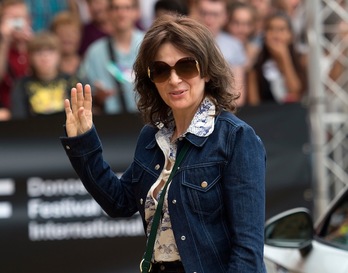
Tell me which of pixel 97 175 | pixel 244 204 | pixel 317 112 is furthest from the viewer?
pixel 317 112

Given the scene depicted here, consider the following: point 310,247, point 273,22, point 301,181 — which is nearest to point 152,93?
point 310,247

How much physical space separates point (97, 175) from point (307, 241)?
5.38 ft

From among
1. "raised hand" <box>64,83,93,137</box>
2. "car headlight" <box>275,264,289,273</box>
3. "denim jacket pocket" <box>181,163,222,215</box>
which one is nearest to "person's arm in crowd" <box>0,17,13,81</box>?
"car headlight" <box>275,264,289,273</box>

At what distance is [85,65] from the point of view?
29.8ft

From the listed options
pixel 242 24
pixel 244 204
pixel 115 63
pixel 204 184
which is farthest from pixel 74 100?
pixel 242 24

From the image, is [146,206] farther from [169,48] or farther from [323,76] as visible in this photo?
[323,76]

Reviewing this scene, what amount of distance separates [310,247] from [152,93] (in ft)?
5.14

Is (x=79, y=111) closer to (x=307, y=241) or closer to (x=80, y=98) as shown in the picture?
(x=80, y=98)

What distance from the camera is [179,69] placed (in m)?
3.68

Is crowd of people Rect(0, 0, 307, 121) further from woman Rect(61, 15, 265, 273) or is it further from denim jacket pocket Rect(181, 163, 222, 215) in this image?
denim jacket pocket Rect(181, 163, 222, 215)

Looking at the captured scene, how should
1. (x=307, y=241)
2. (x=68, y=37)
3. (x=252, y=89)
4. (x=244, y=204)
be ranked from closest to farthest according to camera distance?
(x=244, y=204) → (x=307, y=241) → (x=68, y=37) → (x=252, y=89)

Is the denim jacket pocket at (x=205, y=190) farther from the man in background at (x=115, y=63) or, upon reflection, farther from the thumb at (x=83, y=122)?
the man in background at (x=115, y=63)

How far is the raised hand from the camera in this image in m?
3.76

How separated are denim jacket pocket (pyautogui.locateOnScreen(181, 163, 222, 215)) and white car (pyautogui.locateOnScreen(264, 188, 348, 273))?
1.30 metres
